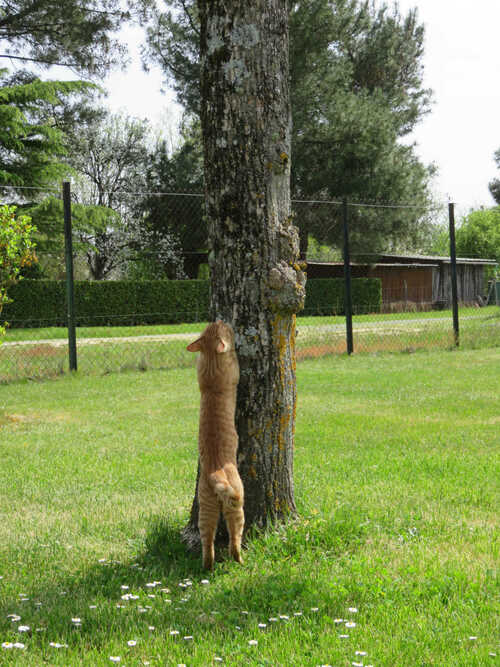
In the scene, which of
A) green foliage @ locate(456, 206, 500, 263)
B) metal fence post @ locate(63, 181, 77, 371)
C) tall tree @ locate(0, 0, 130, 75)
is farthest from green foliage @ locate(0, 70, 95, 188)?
green foliage @ locate(456, 206, 500, 263)

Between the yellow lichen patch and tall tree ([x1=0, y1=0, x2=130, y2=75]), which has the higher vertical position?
tall tree ([x1=0, y1=0, x2=130, y2=75])

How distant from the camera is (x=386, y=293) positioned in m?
32.5

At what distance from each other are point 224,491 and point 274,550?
0.50 meters

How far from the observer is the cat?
3.10m

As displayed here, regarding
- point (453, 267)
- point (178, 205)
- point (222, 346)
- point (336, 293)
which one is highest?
point (178, 205)

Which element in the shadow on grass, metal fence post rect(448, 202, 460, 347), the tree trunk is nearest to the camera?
the shadow on grass

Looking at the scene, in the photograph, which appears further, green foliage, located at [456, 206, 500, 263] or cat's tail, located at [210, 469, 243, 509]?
green foliage, located at [456, 206, 500, 263]

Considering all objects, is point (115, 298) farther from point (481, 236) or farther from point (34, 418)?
point (481, 236)

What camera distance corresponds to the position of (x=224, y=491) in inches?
119

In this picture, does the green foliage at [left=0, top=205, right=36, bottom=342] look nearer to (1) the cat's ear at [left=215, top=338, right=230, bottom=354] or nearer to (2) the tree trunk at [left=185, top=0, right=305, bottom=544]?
(2) the tree trunk at [left=185, top=0, right=305, bottom=544]

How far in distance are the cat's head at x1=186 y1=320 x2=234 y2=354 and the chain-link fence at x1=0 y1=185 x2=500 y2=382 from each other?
22.7 ft

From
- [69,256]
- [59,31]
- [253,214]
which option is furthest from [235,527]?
[59,31]

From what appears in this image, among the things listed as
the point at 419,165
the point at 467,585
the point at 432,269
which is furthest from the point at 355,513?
the point at 432,269

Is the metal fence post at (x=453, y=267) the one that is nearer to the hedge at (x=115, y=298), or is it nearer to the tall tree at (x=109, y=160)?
the hedge at (x=115, y=298)
